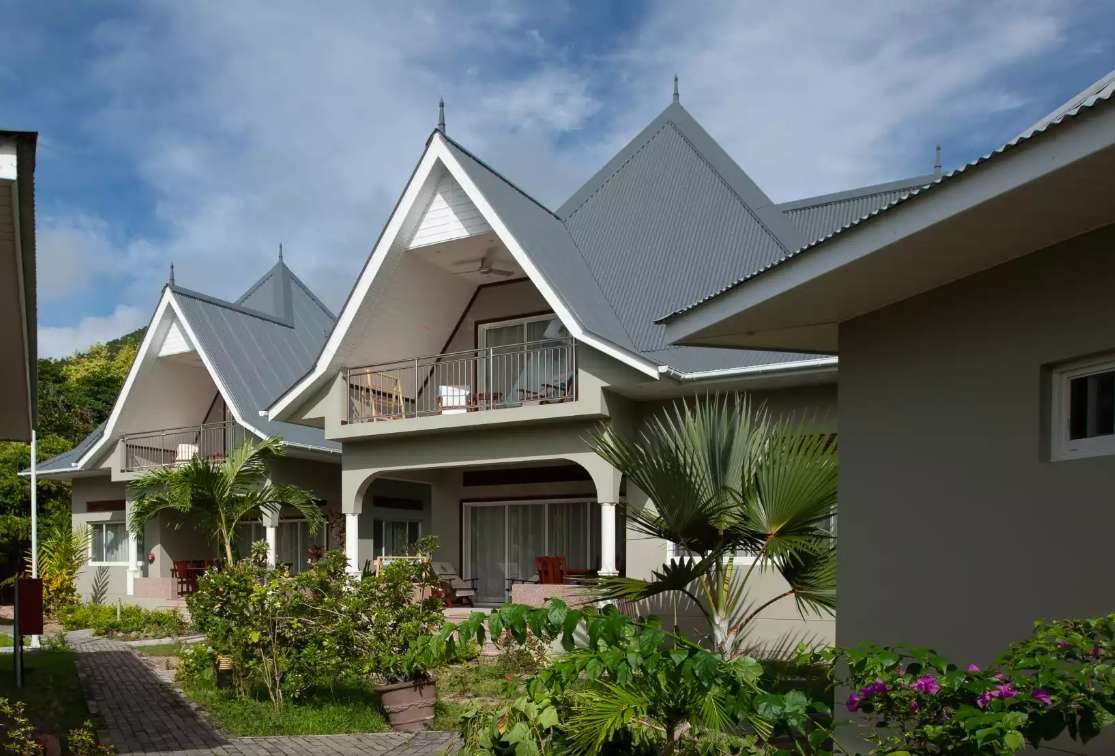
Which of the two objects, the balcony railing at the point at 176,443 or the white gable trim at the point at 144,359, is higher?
the white gable trim at the point at 144,359

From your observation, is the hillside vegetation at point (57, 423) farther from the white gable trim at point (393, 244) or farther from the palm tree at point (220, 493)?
the white gable trim at point (393, 244)

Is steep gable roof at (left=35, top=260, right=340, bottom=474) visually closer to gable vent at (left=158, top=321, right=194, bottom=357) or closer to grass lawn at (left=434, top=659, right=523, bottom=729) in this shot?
gable vent at (left=158, top=321, right=194, bottom=357)

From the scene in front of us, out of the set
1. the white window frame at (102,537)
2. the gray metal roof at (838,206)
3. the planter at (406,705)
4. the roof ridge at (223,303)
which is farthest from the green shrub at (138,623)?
the gray metal roof at (838,206)

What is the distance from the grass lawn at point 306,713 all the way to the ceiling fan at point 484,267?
26.4 feet

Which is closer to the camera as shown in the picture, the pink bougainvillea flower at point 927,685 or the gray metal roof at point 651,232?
the pink bougainvillea flower at point 927,685

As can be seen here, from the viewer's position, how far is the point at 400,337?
1833cm

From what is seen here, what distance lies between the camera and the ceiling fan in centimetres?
1772

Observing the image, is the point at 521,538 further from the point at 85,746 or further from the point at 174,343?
the point at 85,746

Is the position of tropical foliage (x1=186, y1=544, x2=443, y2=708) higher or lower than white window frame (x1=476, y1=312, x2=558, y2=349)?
lower

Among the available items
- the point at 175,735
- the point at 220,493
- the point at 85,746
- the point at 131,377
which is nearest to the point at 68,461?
the point at 131,377

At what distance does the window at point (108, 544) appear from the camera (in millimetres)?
25984

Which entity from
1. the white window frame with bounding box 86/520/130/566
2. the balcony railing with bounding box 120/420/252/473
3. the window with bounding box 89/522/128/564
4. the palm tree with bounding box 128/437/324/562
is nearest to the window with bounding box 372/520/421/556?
the palm tree with bounding box 128/437/324/562

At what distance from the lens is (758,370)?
14062 mm

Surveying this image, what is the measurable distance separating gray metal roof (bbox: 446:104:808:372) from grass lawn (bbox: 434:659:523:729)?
483 centimetres
